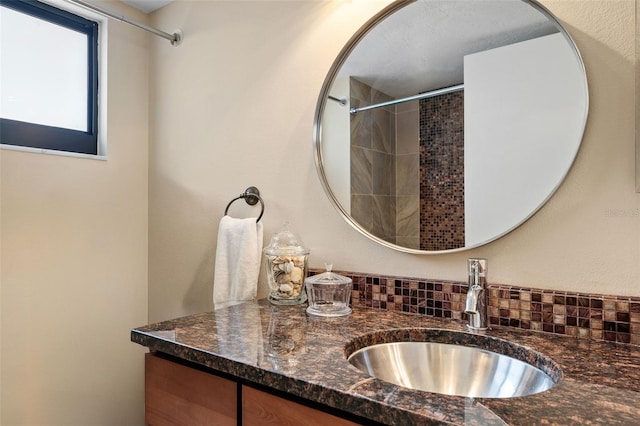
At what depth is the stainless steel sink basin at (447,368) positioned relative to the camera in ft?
2.74

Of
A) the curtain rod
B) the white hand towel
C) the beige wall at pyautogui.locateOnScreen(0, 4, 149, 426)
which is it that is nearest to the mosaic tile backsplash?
the white hand towel

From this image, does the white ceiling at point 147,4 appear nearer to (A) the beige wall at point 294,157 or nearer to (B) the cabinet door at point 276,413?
(A) the beige wall at point 294,157

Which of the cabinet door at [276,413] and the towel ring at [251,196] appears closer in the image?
the cabinet door at [276,413]

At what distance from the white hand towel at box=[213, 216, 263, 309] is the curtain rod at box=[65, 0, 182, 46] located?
2.91 feet

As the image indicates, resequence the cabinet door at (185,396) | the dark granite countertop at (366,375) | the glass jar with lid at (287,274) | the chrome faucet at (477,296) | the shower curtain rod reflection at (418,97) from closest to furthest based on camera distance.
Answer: the dark granite countertop at (366,375) → the cabinet door at (185,396) → the chrome faucet at (477,296) → the shower curtain rod reflection at (418,97) → the glass jar with lid at (287,274)

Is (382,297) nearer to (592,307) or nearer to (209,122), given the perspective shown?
(592,307)

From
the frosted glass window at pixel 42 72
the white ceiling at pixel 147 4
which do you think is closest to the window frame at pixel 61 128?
the frosted glass window at pixel 42 72

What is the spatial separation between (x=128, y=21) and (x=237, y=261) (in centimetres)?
107

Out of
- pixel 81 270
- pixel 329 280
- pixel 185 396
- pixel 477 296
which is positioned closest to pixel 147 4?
pixel 81 270

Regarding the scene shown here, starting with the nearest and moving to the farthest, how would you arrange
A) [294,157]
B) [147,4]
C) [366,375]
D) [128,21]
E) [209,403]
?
[366,375], [209,403], [294,157], [128,21], [147,4]

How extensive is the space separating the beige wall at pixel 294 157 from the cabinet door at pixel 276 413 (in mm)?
570

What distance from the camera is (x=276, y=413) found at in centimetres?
74

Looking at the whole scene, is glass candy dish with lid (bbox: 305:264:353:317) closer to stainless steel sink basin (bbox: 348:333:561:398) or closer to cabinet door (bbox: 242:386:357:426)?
stainless steel sink basin (bbox: 348:333:561:398)

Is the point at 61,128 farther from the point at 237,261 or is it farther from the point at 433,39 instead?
the point at 433,39
